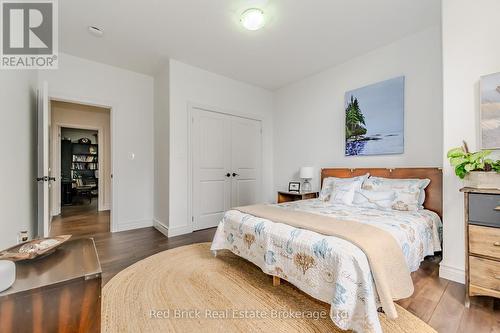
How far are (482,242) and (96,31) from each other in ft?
14.5

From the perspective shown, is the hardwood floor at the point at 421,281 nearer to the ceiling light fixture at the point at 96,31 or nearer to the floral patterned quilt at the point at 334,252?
the floral patterned quilt at the point at 334,252

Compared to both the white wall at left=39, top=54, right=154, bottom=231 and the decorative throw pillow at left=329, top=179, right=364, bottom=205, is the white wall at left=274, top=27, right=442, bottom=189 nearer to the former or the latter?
the decorative throw pillow at left=329, top=179, right=364, bottom=205

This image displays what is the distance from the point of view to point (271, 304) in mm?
1745

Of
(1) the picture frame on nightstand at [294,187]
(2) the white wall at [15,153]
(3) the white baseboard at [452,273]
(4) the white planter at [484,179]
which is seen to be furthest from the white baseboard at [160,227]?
(4) the white planter at [484,179]

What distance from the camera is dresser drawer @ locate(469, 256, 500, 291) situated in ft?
5.23

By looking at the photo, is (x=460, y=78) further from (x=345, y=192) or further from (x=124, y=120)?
(x=124, y=120)

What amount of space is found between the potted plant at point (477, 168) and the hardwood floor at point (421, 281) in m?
0.93

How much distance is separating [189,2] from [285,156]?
3.12 m

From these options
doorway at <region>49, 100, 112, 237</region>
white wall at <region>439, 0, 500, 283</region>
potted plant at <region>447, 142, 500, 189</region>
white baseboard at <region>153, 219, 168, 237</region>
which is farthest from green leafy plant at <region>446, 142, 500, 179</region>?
doorway at <region>49, 100, 112, 237</region>

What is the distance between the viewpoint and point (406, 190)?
2.55 meters

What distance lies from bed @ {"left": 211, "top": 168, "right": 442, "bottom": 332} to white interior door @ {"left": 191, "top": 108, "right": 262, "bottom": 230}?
1507 millimetres

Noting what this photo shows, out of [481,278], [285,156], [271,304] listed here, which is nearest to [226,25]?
[285,156]

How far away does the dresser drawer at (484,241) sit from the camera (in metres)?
1.60

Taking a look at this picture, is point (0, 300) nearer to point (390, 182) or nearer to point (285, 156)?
point (390, 182)
